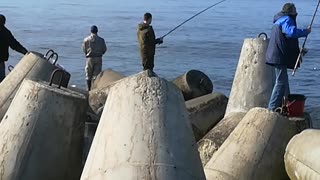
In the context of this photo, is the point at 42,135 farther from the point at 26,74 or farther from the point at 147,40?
the point at 147,40

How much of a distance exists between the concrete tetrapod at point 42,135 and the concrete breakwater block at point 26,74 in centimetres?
204

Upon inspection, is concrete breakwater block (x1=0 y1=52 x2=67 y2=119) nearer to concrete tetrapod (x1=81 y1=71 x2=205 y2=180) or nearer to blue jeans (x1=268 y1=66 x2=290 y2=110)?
blue jeans (x1=268 y1=66 x2=290 y2=110)

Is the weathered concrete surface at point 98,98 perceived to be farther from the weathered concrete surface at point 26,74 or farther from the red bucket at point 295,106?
the red bucket at point 295,106

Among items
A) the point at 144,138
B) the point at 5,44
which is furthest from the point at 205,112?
the point at 144,138

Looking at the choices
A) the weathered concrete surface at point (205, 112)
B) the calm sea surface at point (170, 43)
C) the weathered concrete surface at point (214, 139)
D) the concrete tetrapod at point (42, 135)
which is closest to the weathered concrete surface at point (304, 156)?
the weathered concrete surface at point (214, 139)

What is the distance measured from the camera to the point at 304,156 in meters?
6.39

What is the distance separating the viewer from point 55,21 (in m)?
36.1

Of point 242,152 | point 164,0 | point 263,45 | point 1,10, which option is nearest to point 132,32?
point 1,10

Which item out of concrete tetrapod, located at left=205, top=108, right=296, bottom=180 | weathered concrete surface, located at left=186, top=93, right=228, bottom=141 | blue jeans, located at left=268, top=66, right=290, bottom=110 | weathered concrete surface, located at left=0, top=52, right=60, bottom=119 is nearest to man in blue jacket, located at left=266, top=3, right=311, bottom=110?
blue jeans, located at left=268, top=66, right=290, bottom=110

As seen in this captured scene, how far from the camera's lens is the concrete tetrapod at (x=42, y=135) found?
18.9ft

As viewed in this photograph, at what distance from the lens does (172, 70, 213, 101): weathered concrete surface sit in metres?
10.2

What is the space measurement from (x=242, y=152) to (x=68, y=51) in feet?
56.8

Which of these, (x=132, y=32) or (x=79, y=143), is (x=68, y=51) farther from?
(x=79, y=143)

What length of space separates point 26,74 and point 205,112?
2.17 meters
